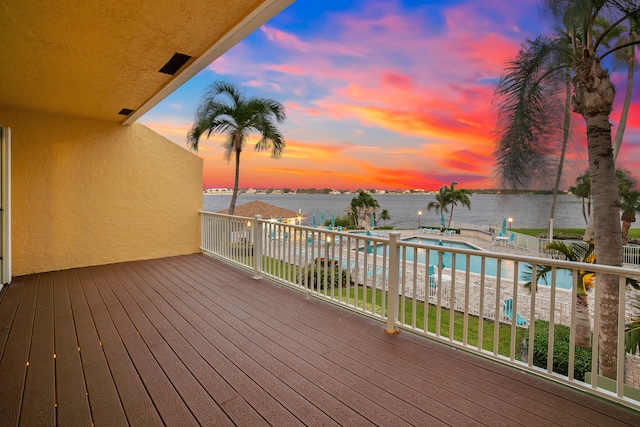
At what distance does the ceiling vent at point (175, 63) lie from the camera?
9.59 feet

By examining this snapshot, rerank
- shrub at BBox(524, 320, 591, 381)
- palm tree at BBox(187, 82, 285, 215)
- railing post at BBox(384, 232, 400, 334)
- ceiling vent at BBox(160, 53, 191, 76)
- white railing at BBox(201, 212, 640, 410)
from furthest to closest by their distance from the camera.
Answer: palm tree at BBox(187, 82, 285, 215) < shrub at BBox(524, 320, 591, 381) < ceiling vent at BBox(160, 53, 191, 76) < railing post at BBox(384, 232, 400, 334) < white railing at BBox(201, 212, 640, 410)

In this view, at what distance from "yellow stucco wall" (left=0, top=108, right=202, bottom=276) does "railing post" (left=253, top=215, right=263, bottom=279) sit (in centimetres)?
254

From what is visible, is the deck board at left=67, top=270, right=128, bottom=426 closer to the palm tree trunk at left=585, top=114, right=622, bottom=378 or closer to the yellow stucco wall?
the yellow stucco wall

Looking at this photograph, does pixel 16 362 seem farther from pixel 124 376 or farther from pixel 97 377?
pixel 124 376

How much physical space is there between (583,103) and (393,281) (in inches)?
173

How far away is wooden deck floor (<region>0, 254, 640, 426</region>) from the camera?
5.62 feet

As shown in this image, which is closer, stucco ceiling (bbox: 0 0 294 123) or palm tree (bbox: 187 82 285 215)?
stucco ceiling (bbox: 0 0 294 123)

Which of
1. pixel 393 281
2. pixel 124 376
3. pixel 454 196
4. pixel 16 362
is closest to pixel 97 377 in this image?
pixel 124 376

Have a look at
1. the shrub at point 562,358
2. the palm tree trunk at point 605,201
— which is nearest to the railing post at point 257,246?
the palm tree trunk at point 605,201

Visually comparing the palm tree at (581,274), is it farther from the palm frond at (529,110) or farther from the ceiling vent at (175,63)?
the ceiling vent at (175,63)

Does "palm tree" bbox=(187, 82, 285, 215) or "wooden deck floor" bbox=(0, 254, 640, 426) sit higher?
"palm tree" bbox=(187, 82, 285, 215)

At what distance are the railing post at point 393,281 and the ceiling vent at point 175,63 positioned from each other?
103 inches

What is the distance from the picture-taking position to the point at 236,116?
8.05m

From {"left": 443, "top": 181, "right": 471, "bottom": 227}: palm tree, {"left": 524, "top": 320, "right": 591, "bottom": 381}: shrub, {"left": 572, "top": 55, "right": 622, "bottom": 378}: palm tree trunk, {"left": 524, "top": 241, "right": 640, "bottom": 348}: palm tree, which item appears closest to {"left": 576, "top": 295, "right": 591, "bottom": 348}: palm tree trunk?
{"left": 524, "top": 241, "right": 640, "bottom": 348}: palm tree
